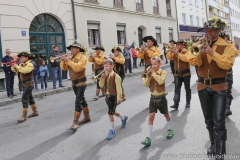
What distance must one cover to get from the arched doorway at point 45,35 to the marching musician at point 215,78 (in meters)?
12.9

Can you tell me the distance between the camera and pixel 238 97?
820 centimetres

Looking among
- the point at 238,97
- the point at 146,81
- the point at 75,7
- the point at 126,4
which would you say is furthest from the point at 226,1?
the point at 146,81

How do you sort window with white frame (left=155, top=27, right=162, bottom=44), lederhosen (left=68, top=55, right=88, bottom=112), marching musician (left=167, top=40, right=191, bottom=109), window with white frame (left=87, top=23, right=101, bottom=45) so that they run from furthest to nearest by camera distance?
1. window with white frame (left=155, top=27, right=162, bottom=44)
2. window with white frame (left=87, top=23, right=101, bottom=45)
3. marching musician (left=167, top=40, right=191, bottom=109)
4. lederhosen (left=68, top=55, right=88, bottom=112)

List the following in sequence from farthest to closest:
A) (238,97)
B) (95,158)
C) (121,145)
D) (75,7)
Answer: (75,7), (238,97), (121,145), (95,158)

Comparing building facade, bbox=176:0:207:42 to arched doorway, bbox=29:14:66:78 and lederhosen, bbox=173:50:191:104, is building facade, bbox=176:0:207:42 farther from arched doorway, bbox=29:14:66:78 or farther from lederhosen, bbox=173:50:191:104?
lederhosen, bbox=173:50:191:104

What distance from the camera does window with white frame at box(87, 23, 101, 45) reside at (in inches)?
758

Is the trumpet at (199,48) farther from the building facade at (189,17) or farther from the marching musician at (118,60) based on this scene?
the building facade at (189,17)

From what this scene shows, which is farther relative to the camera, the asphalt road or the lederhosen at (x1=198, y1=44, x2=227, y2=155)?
the asphalt road

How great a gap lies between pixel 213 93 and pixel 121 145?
6.23 ft

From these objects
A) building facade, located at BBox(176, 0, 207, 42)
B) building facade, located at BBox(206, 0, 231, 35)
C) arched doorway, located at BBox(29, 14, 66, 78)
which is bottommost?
arched doorway, located at BBox(29, 14, 66, 78)

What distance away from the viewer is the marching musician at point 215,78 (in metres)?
3.78

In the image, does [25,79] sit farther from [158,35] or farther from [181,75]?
[158,35]

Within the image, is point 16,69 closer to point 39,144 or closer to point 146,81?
point 39,144

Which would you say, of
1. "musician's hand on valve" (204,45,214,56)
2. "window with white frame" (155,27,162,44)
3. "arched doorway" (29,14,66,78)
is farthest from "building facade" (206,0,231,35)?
"musician's hand on valve" (204,45,214,56)
